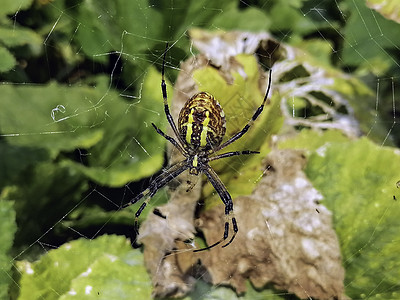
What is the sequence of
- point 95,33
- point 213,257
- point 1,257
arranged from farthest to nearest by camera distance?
point 95,33 → point 213,257 → point 1,257

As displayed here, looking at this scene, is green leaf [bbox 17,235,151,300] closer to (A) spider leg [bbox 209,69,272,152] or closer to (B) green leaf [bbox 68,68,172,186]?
(B) green leaf [bbox 68,68,172,186]

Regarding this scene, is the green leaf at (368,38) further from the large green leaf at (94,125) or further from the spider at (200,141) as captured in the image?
the large green leaf at (94,125)

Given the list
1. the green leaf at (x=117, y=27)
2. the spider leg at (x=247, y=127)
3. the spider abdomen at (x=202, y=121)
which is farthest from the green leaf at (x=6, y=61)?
the spider leg at (x=247, y=127)

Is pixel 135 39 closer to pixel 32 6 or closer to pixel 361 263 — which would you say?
pixel 32 6

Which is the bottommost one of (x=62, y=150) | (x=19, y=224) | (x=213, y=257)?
(x=213, y=257)

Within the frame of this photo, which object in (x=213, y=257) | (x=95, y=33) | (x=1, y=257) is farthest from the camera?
(x=95, y=33)

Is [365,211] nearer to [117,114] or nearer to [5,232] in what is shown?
[117,114]

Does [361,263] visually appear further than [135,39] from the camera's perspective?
No

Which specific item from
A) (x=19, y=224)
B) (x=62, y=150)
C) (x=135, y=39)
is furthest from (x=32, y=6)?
(x=19, y=224)
